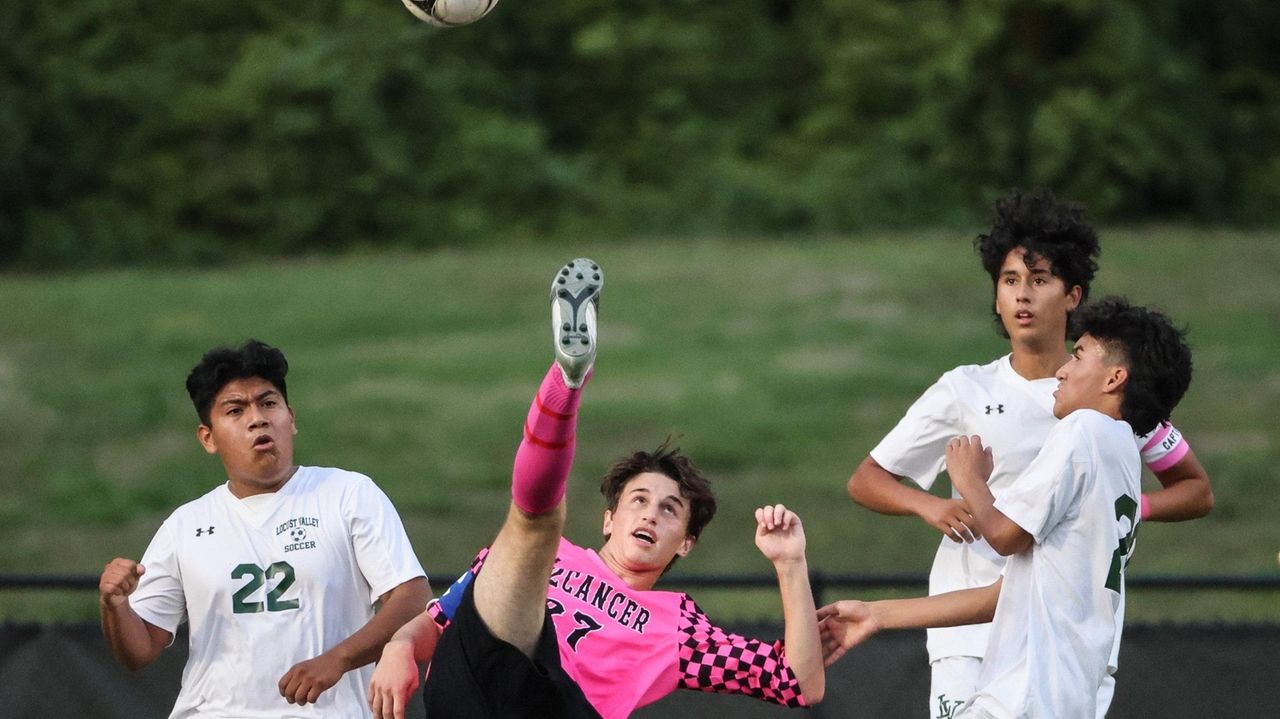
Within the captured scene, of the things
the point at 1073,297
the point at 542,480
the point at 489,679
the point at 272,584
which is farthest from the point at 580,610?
the point at 1073,297

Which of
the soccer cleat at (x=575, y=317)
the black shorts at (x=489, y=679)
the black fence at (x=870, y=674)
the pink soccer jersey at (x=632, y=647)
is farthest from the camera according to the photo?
the black fence at (x=870, y=674)

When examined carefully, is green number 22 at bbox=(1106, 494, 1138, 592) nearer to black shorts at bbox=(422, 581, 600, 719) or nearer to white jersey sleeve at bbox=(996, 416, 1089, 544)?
white jersey sleeve at bbox=(996, 416, 1089, 544)

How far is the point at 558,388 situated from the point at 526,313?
706 inches

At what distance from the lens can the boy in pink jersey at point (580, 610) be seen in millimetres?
4094

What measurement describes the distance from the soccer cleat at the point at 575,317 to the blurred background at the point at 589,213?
13.0m

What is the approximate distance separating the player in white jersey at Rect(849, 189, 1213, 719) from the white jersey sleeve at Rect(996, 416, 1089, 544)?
2.60ft

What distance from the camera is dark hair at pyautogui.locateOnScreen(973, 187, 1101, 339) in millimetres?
5629

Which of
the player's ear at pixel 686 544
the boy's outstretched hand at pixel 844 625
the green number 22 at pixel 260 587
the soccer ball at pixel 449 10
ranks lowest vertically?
the boy's outstretched hand at pixel 844 625

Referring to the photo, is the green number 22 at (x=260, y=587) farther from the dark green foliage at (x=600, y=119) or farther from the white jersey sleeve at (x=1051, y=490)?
the dark green foliage at (x=600, y=119)

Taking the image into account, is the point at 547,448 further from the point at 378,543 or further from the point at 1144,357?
the point at 1144,357

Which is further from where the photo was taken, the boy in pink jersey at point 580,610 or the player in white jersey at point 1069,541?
the player in white jersey at point 1069,541

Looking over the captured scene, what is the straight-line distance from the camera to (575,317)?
4.01 metres

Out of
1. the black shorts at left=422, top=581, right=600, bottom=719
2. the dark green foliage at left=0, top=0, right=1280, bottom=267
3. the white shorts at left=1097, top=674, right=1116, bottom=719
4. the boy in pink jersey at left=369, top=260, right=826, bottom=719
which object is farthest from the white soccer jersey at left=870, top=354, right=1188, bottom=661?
the dark green foliage at left=0, top=0, right=1280, bottom=267

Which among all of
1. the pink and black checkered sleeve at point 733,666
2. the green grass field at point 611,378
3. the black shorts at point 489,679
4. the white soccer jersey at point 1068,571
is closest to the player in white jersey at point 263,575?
the black shorts at point 489,679
